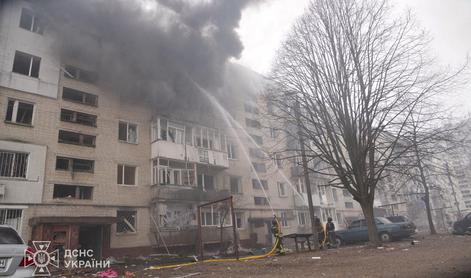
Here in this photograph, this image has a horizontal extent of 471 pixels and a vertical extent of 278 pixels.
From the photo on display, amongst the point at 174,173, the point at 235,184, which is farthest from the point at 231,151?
the point at 174,173

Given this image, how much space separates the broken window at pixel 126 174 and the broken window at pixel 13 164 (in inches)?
212

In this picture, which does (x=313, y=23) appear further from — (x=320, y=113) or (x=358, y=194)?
(x=358, y=194)

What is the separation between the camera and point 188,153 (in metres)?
22.9

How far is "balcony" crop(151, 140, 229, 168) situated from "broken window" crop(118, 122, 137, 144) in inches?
59.2

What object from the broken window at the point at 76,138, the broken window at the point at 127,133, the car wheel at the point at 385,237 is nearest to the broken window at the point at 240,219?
the broken window at the point at 127,133

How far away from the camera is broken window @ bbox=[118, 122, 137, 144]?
2183 centimetres

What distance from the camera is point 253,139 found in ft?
106

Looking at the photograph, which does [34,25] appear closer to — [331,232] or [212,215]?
[212,215]

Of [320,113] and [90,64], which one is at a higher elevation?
[90,64]

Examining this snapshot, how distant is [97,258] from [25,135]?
7947 mm

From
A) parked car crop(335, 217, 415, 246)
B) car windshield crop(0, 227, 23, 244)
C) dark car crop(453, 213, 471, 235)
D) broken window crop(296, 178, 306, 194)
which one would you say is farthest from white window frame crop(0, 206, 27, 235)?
broken window crop(296, 178, 306, 194)

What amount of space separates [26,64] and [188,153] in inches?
457

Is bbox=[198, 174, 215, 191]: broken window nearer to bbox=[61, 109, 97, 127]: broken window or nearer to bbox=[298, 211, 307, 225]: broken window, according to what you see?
bbox=[61, 109, 97, 127]: broken window

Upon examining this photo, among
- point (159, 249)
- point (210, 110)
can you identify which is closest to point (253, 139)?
point (210, 110)
